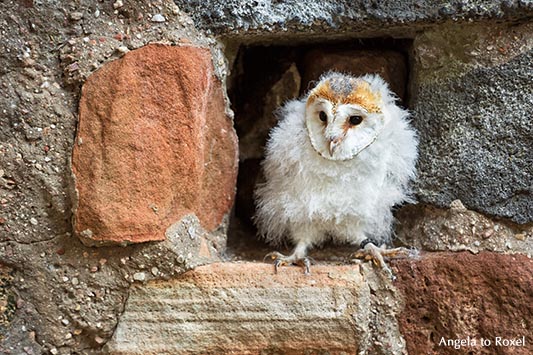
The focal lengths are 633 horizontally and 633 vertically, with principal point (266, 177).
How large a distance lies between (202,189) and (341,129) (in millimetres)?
275

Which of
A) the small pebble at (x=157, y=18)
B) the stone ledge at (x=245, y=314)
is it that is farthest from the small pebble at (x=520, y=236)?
the small pebble at (x=157, y=18)

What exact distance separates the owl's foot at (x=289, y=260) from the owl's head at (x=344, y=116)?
20 centimetres

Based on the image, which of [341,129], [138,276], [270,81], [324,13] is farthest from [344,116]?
[138,276]

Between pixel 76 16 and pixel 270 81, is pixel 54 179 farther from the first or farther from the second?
pixel 270 81

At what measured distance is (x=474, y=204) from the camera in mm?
1111

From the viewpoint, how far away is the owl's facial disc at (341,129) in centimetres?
116

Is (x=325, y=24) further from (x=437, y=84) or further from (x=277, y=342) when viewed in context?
(x=277, y=342)

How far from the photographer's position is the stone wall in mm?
995

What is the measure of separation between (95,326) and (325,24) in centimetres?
63

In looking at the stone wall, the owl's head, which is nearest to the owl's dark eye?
the owl's head

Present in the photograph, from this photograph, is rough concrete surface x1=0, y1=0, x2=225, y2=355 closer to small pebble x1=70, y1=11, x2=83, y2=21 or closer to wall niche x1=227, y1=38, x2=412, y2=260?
small pebble x1=70, y1=11, x2=83, y2=21

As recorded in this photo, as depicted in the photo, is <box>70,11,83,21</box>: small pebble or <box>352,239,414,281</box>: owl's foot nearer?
<box>70,11,83,21</box>: small pebble

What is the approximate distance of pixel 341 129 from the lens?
115 centimetres

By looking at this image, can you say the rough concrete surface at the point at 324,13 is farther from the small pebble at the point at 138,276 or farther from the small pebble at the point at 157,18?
the small pebble at the point at 138,276
